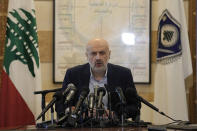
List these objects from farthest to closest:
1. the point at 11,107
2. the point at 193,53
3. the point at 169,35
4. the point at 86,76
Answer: the point at 193,53
the point at 169,35
the point at 11,107
the point at 86,76

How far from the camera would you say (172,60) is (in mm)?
4598

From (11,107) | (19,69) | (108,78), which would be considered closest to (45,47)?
(19,69)

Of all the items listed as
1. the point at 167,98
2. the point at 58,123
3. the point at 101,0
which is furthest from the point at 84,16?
→ the point at 58,123

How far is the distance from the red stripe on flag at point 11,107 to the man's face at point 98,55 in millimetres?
1078

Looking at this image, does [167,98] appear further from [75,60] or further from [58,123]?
[58,123]

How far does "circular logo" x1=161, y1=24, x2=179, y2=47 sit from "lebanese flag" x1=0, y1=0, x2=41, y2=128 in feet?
5.26

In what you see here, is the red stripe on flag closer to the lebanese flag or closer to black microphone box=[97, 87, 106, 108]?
the lebanese flag

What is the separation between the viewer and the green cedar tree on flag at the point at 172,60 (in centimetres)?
454

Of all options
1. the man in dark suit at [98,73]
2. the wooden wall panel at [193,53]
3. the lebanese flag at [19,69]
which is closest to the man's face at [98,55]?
the man in dark suit at [98,73]

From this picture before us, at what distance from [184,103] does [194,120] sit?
0.55 meters

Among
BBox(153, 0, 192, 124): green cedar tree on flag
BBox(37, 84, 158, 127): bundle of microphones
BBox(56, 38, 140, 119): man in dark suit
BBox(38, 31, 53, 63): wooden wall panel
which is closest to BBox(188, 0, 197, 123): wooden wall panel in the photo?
BBox(153, 0, 192, 124): green cedar tree on flag

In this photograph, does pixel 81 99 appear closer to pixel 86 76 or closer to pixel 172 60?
pixel 86 76

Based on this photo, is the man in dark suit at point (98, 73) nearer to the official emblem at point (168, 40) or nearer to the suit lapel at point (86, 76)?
the suit lapel at point (86, 76)

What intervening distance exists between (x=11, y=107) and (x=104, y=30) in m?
1.63
